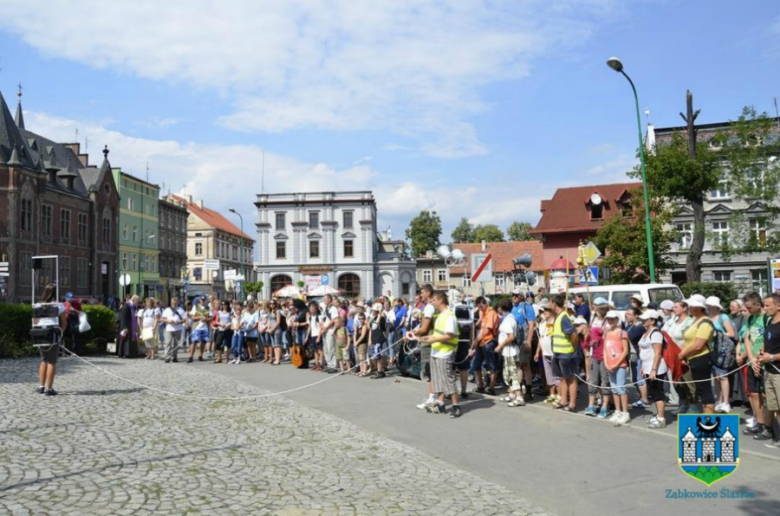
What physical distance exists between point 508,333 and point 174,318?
1231 cm

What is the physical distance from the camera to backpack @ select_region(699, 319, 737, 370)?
29.7 ft

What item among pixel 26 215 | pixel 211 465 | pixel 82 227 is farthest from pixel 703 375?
pixel 82 227

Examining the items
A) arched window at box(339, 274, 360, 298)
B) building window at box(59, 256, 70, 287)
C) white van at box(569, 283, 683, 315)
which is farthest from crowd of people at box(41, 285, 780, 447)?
arched window at box(339, 274, 360, 298)

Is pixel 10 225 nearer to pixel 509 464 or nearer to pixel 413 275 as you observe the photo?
pixel 413 275

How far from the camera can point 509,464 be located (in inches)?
281

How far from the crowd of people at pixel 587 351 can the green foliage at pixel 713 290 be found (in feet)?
55.0

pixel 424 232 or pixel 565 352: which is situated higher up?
pixel 424 232

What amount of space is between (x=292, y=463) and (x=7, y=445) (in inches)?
130

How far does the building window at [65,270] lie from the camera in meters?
54.6

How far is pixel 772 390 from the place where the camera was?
7.53m

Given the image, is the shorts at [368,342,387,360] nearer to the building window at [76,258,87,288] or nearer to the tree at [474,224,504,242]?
the building window at [76,258,87,288]

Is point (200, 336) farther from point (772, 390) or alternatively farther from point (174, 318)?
point (772, 390)

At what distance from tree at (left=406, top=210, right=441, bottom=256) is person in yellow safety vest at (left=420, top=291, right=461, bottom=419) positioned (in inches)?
3589

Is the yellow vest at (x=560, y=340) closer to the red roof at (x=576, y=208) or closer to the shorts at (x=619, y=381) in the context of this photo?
the shorts at (x=619, y=381)
